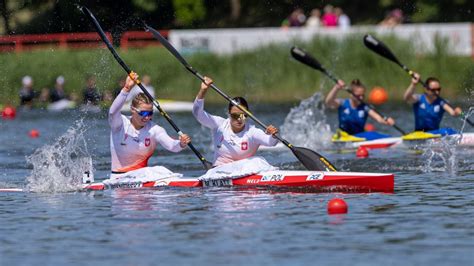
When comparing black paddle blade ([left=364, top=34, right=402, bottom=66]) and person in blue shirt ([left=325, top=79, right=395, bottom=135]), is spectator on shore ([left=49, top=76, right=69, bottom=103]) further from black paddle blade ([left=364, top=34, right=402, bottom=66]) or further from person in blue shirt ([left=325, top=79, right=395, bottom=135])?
black paddle blade ([left=364, top=34, right=402, bottom=66])

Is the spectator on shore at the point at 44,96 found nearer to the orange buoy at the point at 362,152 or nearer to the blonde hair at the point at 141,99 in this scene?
the orange buoy at the point at 362,152

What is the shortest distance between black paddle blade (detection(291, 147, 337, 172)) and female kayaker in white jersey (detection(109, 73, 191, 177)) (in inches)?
85.5

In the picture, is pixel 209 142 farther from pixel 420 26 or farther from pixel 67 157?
pixel 420 26

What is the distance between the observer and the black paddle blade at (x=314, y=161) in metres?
20.0

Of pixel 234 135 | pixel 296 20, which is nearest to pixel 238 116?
pixel 234 135

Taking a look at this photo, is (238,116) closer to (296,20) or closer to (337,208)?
(337,208)

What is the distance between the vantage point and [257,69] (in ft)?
158

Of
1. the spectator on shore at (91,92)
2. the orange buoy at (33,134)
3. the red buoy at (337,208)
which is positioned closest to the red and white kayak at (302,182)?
the red buoy at (337,208)

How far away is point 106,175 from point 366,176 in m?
6.45

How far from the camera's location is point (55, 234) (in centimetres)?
1531

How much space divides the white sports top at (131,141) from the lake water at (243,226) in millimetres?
545

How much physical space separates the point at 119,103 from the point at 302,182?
2.96 m

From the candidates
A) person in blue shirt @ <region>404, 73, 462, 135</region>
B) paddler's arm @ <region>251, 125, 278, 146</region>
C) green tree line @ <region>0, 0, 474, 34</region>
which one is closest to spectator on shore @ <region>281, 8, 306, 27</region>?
green tree line @ <region>0, 0, 474, 34</region>

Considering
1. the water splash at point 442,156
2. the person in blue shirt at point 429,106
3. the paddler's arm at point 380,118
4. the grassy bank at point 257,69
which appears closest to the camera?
the water splash at point 442,156
